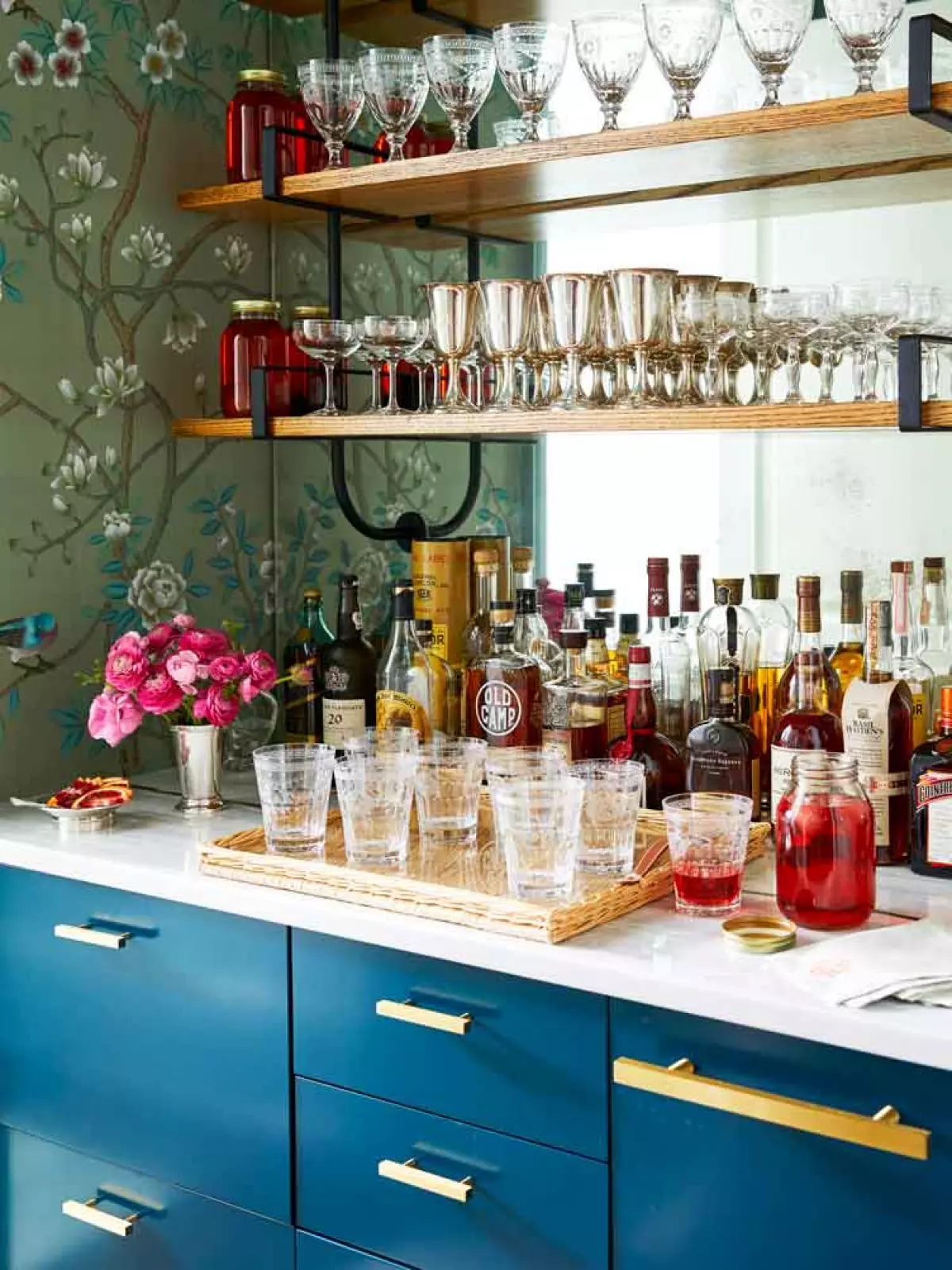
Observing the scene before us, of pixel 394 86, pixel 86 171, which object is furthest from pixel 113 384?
pixel 394 86

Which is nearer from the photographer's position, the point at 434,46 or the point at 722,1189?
the point at 722,1189

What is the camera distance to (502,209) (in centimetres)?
245

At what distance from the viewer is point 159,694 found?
2.28m

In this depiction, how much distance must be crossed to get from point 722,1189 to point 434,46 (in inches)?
56.9

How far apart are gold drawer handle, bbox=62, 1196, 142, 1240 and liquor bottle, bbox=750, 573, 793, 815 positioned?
1.02 meters

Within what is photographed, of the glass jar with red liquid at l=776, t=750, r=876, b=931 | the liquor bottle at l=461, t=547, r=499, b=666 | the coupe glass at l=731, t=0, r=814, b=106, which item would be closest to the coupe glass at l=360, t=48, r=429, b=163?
the coupe glass at l=731, t=0, r=814, b=106

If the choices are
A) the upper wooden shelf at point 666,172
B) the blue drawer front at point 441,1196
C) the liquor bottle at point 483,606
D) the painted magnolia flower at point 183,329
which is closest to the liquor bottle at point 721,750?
the liquor bottle at point 483,606

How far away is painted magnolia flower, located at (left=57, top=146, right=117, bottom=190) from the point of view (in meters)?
2.40

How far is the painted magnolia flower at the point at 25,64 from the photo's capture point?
2.32 meters

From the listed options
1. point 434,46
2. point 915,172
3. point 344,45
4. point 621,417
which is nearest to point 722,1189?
point 621,417

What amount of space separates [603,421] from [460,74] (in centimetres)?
51

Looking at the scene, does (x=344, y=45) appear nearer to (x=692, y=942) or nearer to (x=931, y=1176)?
(x=692, y=942)

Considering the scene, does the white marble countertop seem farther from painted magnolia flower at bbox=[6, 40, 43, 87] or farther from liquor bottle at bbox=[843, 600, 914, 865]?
painted magnolia flower at bbox=[6, 40, 43, 87]

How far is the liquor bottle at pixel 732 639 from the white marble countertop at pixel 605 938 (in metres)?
0.28
